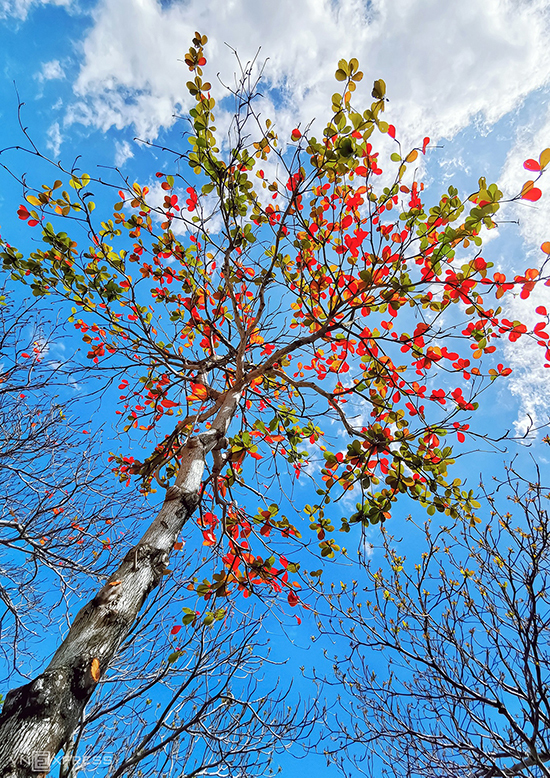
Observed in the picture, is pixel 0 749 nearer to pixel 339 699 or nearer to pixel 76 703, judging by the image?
pixel 76 703

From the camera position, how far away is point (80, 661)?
139 centimetres

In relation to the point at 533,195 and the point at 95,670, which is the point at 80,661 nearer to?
the point at 95,670

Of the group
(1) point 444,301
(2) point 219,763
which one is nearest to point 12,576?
(2) point 219,763

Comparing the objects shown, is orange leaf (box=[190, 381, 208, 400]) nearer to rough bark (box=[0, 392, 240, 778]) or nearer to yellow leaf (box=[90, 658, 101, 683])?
rough bark (box=[0, 392, 240, 778])

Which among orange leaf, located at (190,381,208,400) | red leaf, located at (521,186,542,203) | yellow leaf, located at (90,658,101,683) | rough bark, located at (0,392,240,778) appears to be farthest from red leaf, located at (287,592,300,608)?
red leaf, located at (521,186,542,203)

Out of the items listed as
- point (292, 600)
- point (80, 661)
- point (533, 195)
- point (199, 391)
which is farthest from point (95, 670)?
point (533, 195)

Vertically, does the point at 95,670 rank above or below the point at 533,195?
below

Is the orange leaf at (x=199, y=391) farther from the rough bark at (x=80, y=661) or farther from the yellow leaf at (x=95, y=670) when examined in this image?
the yellow leaf at (x=95, y=670)

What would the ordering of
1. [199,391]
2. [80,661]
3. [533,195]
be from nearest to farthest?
[80,661], [533,195], [199,391]

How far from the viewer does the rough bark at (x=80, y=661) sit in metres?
1.17

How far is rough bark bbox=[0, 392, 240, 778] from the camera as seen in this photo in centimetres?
117

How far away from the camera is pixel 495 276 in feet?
8.06

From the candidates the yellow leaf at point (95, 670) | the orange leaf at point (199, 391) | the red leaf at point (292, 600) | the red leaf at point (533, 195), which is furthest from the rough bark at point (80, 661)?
the red leaf at point (533, 195)

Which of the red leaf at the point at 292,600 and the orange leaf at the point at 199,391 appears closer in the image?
the red leaf at the point at 292,600
